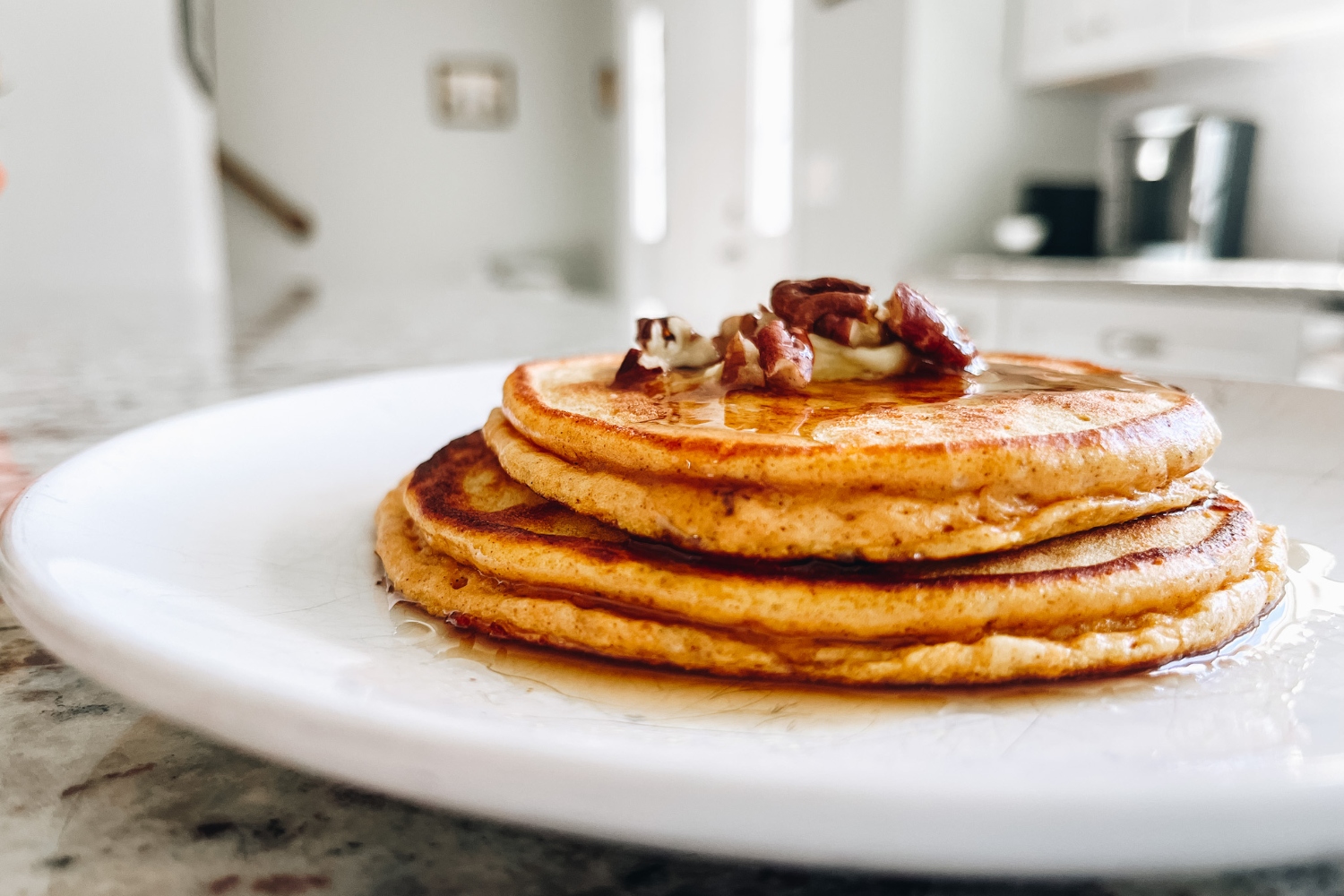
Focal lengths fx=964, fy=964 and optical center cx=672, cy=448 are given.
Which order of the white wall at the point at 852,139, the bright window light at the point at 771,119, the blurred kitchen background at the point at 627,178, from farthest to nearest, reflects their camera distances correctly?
the bright window light at the point at 771,119
the white wall at the point at 852,139
the blurred kitchen background at the point at 627,178

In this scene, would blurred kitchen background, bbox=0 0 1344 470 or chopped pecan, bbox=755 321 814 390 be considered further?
blurred kitchen background, bbox=0 0 1344 470

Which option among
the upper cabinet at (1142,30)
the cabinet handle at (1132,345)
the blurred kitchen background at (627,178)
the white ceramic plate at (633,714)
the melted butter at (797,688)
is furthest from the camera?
the upper cabinet at (1142,30)

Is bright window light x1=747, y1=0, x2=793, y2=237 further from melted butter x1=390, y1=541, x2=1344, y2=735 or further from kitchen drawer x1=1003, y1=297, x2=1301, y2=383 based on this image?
melted butter x1=390, y1=541, x2=1344, y2=735

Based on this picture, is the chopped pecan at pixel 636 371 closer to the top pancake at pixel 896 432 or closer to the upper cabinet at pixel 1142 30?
the top pancake at pixel 896 432

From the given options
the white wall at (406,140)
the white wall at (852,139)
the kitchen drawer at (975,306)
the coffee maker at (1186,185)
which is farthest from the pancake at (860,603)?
the white wall at (406,140)

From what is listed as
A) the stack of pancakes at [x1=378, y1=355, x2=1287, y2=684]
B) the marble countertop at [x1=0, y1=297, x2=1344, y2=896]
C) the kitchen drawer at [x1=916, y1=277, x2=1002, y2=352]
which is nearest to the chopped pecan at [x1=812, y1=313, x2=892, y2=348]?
the stack of pancakes at [x1=378, y1=355, x2=1287, y2=684]

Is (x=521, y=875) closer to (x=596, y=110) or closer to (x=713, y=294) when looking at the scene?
(x=713, y=294)

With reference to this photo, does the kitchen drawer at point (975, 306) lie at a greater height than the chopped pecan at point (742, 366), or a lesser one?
lesser
